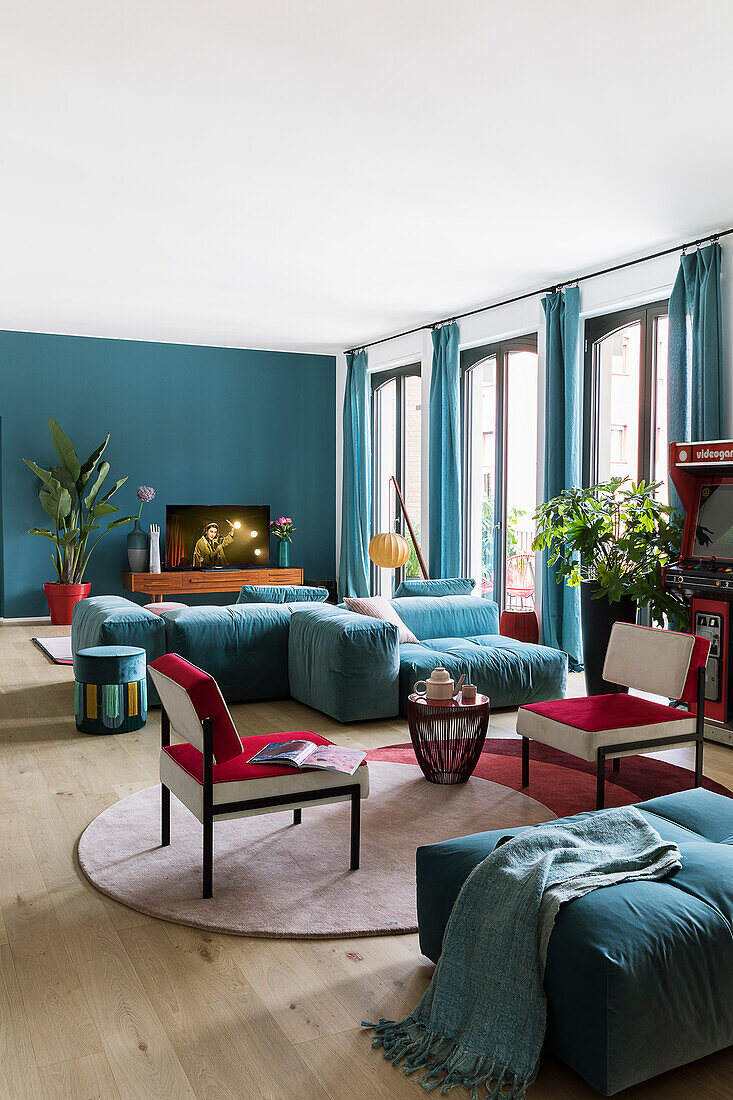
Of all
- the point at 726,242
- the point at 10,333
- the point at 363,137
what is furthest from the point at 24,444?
the point at 726,242

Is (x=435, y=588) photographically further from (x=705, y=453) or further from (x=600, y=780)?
(x=600, y=780)

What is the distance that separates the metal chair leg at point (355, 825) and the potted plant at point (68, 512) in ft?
20.7

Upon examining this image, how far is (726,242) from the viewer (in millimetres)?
5273

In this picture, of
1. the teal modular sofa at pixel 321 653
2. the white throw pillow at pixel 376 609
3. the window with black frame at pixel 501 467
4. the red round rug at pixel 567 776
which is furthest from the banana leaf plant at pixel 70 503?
the red round rug at pixel 567 776

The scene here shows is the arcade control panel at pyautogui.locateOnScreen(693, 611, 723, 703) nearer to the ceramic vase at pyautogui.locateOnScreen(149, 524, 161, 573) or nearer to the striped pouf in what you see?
the striped pouf

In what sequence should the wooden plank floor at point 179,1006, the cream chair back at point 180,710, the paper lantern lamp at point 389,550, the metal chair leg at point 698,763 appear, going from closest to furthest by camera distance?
1. the wooden plank floor at point 179,1006
2. the cream chair back at point 180,710
3. the metal chair leg at point 698,763
4. the paper lantern lamp at point 389,550

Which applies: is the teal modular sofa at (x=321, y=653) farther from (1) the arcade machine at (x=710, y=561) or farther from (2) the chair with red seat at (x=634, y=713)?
(2) the chair with red seat at (x=634, y=713)

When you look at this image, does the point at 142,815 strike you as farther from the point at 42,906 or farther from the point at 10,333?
the point at 10,333

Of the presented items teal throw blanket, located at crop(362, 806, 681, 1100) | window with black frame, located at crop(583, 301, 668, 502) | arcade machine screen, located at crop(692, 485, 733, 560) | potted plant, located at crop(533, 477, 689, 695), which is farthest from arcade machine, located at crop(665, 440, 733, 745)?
teal throw blanket, located at crop(362, 806, 681, 1100)

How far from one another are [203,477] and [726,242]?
6126 mm

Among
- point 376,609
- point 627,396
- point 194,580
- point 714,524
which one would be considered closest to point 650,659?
point 714,524

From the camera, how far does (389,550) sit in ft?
24.9

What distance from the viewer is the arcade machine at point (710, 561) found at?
4.75 meters

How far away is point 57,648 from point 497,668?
3.93m
